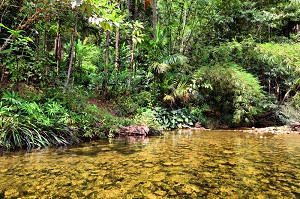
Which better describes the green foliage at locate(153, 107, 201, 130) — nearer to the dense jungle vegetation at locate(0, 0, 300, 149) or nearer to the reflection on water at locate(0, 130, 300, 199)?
the dense jungle vegetation at locate(0, 0, 300, 149)

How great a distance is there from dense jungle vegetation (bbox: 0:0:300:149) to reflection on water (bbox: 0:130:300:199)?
1.48 m

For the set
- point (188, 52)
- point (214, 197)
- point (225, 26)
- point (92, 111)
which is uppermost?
point (225, 26)

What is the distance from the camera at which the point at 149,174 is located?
9.05 ft

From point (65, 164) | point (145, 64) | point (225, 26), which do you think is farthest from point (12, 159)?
point (225, 26)

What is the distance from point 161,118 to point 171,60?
2.56 metres

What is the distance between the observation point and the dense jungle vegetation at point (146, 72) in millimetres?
5195

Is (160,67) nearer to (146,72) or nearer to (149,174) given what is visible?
(146,72)

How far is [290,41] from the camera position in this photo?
11867 mm

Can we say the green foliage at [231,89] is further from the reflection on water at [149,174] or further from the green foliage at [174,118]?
the reflection on water at [149,174]

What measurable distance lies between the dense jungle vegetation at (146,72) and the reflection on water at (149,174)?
4.85 feet

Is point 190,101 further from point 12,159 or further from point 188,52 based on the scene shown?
point 12,159

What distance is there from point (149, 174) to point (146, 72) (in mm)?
8536

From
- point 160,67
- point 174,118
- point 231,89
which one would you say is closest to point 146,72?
point 160,67

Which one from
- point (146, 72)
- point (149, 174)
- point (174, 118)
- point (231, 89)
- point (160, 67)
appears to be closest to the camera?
point (149, 174)
